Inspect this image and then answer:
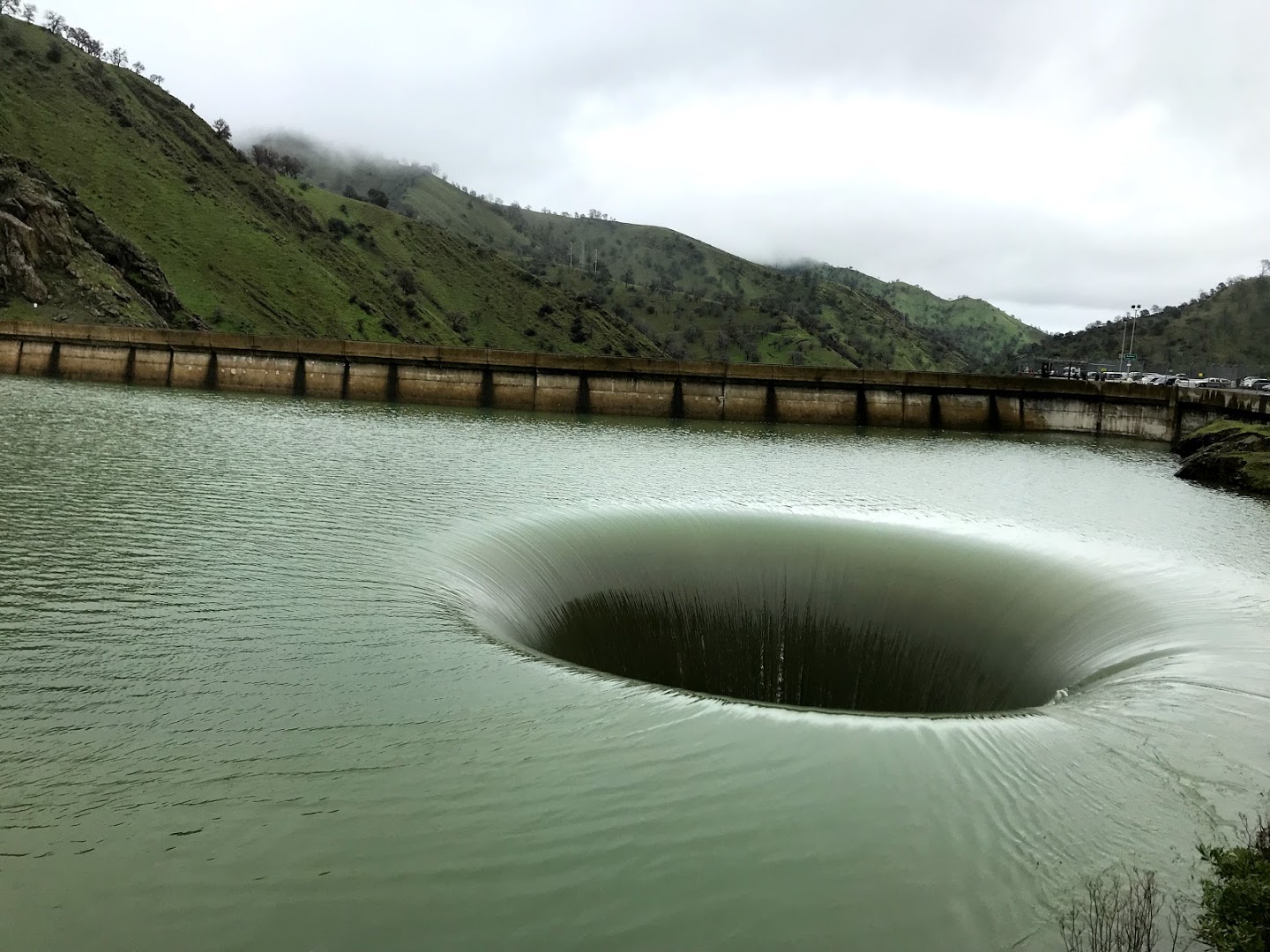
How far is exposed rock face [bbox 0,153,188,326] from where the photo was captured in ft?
183

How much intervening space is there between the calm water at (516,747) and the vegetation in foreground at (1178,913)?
9.2 inches

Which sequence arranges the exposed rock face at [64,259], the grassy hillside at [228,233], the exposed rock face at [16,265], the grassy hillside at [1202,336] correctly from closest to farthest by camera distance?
1. the exposed rock face at [16,265]
2. the exposed rock face at [64,259]
3. the grassy hillside at [228,233]
4. the grassy hillside at [1202,336]

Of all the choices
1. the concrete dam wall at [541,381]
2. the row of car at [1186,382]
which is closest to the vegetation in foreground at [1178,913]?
the concrete dam wall at [541,381]

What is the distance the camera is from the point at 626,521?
56.7ft

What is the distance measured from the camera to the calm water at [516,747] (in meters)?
5.48

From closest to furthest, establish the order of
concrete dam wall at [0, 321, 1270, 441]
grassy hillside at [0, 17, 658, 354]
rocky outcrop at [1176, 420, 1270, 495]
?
rocky outcrop at [1176, 420, 1270, 495], concrete dam wall at [0, 321, 1270, 441], grassy hillside at [0, 17, 658, 354]

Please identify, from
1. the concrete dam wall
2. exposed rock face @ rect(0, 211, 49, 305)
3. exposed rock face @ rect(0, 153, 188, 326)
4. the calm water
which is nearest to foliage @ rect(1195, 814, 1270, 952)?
the calm water

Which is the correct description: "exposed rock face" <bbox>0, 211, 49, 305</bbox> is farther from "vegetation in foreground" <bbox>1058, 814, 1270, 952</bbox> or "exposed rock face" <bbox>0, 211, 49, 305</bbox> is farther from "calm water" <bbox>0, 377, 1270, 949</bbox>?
"vegetation in foreground" <bbox>1058, 814, 1270, 952</bbox>

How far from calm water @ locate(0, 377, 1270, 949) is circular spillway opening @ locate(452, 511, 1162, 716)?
11cm

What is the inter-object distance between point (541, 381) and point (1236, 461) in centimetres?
3187

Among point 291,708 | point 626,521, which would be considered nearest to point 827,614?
point 626,521

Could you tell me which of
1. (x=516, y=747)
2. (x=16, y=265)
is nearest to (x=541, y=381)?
(x=16, y=265)

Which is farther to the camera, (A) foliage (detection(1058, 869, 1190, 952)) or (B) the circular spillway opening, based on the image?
(B) the circular spillway opening

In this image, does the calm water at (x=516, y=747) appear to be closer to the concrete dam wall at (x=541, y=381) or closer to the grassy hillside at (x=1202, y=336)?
the concrete dam wall at (x=541, y=381)
